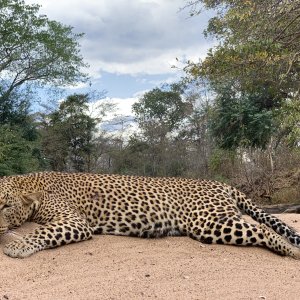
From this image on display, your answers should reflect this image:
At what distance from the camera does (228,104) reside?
87.3ft

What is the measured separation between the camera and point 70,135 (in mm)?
35812

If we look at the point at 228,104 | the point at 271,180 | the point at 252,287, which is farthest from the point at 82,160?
the point at 252,287

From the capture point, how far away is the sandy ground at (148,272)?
4750mm

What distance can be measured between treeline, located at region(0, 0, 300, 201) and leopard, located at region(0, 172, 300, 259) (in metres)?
4.56

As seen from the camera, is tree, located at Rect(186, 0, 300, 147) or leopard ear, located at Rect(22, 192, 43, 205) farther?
tree, located at Rect(186, 0, 300, 147)

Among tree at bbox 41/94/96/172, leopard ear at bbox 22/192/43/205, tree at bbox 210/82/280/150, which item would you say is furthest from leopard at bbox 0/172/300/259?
tree at bbox 41/94/96/172

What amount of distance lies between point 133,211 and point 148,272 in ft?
5.12

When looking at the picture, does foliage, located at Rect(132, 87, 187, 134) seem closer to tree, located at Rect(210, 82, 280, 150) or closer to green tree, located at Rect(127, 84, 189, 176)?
green tree, located at Rect(127, 84, 189, 176)

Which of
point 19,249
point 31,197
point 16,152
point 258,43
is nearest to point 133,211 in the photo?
point 31,197

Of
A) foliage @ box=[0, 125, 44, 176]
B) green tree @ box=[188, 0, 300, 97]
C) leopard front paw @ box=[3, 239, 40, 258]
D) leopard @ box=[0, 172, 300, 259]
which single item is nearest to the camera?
leopard front paw @ box=[3, 239, 40, 258]

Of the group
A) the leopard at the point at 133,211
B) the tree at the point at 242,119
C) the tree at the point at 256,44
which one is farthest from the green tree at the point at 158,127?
the leopard at the point at 133,211

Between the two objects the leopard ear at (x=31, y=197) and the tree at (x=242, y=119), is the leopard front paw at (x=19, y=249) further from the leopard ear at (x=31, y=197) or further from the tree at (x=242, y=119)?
the tree at (x=242, y=119)

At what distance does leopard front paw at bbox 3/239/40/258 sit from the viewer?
5598mm

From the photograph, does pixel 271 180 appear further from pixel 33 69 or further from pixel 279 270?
pixel 33 69
